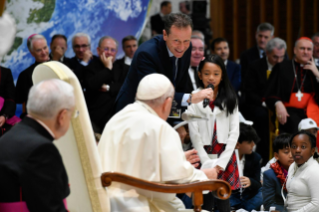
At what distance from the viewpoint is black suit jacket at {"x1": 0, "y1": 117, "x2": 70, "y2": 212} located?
81.0 inches

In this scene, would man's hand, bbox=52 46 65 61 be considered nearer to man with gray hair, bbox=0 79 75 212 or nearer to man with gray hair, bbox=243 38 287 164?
man with gray hair, bbox=243 38 287 164

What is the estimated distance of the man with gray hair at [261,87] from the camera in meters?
6.16

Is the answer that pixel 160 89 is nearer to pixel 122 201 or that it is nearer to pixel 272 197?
pixel 122 201

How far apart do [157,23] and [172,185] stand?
17.3ft

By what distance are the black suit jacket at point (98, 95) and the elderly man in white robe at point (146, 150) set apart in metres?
2.68

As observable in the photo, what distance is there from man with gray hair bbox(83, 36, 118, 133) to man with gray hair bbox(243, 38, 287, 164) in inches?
69.7

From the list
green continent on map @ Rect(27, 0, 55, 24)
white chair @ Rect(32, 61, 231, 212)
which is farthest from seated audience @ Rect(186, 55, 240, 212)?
green continent on map @ Rect(27, 0, 55, 24)

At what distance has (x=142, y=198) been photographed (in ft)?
8.94

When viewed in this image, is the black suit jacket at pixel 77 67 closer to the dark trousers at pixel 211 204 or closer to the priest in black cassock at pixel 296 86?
the priest in black cassock at pixel 296 86

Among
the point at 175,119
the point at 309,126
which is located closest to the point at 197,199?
the point at 175,119

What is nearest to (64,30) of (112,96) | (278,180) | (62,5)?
(62,5)

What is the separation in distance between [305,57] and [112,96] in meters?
2.27

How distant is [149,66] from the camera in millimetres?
Answer: 3885

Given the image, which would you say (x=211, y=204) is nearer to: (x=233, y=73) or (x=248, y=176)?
(x=248, y=176)
